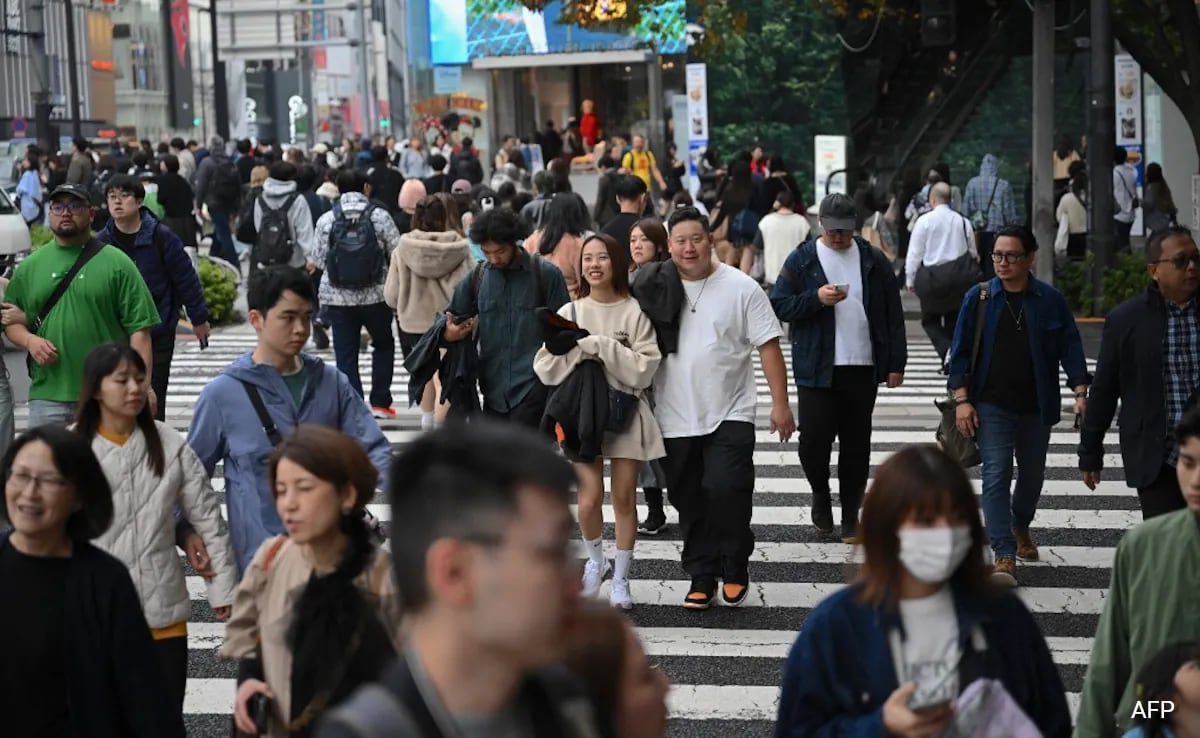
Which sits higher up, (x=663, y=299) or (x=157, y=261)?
(x=157, y=261)

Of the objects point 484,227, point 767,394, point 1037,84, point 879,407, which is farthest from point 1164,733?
point 1037,84

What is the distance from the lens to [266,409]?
6387 millimetres

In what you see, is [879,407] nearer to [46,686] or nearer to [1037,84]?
[1037,84]

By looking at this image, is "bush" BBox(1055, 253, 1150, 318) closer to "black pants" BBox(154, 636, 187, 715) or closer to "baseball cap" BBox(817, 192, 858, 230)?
"baseball cap" BBox(817, 192, 858, 230)

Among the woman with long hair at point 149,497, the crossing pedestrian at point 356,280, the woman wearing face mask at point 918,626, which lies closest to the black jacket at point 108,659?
the woman with long hair at point 149,497

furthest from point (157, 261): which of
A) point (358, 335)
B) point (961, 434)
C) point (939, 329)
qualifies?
point (939, 329)

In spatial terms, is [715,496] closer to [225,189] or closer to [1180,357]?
[1180,357]

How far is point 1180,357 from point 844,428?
9.36 feet

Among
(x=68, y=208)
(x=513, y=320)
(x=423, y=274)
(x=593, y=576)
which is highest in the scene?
(x=68, y=208)

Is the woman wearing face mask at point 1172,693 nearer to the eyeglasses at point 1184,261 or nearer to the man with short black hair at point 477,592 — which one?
the man with short black hair at point 477,592

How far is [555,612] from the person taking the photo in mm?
2359

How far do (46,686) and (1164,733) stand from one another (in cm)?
263

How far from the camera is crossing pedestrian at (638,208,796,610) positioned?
8.73 meters

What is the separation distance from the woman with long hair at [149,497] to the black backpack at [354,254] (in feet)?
26.0
